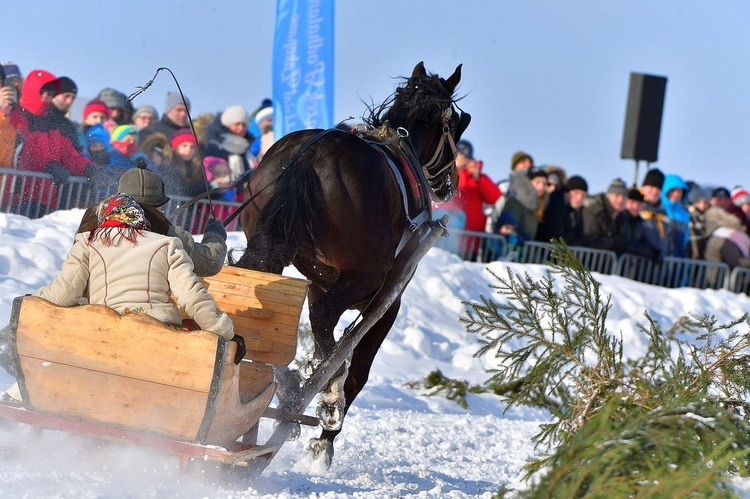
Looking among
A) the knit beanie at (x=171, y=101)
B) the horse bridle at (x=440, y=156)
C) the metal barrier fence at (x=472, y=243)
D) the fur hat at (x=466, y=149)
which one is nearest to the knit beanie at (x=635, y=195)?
the metal barrier fence at (x=472, y=243)

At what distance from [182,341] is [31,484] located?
0.75 m

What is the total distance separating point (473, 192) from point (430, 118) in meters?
5.53

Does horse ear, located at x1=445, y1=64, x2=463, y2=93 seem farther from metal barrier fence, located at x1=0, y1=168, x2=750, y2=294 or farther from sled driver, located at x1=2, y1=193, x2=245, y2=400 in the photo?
sled driver, located at x1=2, y1=193, x2=245, y2=400

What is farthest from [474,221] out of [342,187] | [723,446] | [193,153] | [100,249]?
[723,446]

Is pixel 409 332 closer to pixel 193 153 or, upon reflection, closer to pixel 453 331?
pixel 453 331

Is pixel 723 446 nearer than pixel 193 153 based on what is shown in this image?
Yes

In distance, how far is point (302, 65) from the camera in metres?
11.4

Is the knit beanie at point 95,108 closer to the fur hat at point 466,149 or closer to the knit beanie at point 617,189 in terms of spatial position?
the fur hat at point 466,149

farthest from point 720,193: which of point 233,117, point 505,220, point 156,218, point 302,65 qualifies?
point 156,218

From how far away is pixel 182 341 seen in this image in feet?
13.1

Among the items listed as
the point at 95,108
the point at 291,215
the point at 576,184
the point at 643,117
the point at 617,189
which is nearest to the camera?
the point at 291,215

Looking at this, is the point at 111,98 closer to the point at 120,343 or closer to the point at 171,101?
the point at 171,101

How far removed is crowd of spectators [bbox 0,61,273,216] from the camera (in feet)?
29.0

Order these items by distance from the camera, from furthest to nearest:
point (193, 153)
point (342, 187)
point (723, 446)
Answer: point (193, 153) < point (342, 187) < point (723, 446)
